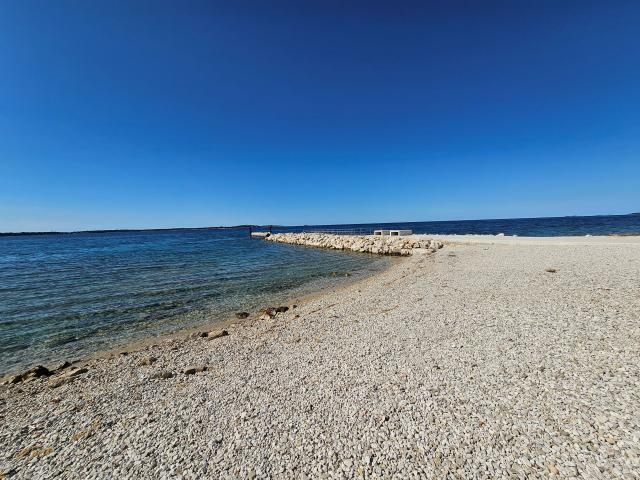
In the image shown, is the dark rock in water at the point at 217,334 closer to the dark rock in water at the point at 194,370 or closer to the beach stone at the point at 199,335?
the beach stone at the point at 199,335

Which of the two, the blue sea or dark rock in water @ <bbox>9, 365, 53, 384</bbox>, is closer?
dark rock in water @ <bbox>9, 365, 53, 384</bbox>

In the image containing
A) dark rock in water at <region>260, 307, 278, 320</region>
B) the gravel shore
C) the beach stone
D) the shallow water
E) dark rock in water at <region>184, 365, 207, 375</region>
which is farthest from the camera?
dark rock in water at <region>260, 307, 278, 320</region>

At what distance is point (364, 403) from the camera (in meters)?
4.59

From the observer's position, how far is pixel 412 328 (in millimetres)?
7855

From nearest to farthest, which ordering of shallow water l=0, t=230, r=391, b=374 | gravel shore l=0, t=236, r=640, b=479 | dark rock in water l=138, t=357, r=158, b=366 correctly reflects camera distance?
gravel shore l=0, t=236, r=640, b=479
dark rock in water l=138, t=357, r=158, b=366
shallow water l=0, t=230, r=391, b=374

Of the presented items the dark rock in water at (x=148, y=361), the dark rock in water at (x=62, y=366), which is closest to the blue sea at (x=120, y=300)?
the dark rock in water at (x=62, y=366)

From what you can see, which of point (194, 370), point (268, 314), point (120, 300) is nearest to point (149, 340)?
point (268, 314)

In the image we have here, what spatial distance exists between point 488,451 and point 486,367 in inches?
89.5

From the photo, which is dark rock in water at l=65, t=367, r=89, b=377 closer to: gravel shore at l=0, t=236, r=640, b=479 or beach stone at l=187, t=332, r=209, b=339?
gravel shore at l=0, t=236, r=640, b=479

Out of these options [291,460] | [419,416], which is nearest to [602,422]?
[419,416]

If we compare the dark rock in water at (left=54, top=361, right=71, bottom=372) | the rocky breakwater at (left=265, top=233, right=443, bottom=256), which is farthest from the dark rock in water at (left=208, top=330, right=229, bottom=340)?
the rocky breakwater at (left=265, top=233, right=443, bottom=256)

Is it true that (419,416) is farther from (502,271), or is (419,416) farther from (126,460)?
(502,271)

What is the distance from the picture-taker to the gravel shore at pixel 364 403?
3461 millimetres

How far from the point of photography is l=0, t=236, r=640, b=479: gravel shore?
3.46 metres
